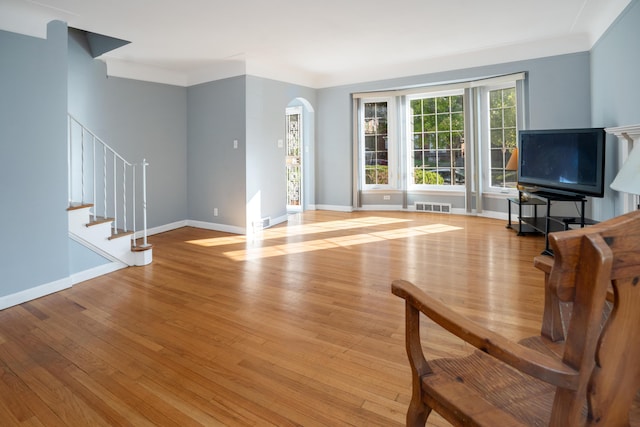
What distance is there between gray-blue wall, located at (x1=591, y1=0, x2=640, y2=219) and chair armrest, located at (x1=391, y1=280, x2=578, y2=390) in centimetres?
344

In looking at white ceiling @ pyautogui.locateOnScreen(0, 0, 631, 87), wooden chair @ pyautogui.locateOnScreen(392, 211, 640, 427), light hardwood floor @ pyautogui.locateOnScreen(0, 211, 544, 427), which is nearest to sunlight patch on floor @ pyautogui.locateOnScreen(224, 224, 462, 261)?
light hardwood floor @ pyautogui.locateOnScreen(0, 211, 544, 427)

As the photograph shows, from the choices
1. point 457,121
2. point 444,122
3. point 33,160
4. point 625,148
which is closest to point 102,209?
point 33,160

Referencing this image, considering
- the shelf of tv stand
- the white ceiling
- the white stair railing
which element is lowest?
the shelf of tv stand

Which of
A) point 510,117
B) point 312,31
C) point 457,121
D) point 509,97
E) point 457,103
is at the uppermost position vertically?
point 312,31

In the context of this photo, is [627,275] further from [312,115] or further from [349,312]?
[312,115]

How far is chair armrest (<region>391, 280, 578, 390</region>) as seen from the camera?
0.73m

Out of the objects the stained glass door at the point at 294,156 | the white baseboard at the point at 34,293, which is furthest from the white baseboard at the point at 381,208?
the white baseboard at the point at 34,293

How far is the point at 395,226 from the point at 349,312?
3465mm

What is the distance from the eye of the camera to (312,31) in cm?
454

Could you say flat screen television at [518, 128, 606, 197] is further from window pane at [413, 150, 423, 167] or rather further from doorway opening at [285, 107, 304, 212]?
doorway opening at [285, 107, 304, 212]

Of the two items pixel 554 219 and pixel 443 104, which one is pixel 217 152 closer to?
pixel 443 104

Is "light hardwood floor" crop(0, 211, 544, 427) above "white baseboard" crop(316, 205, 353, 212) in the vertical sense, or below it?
below

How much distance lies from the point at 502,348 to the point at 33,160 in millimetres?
3737

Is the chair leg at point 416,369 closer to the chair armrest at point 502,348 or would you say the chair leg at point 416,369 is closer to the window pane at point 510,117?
the chair armrest at point 502,348
